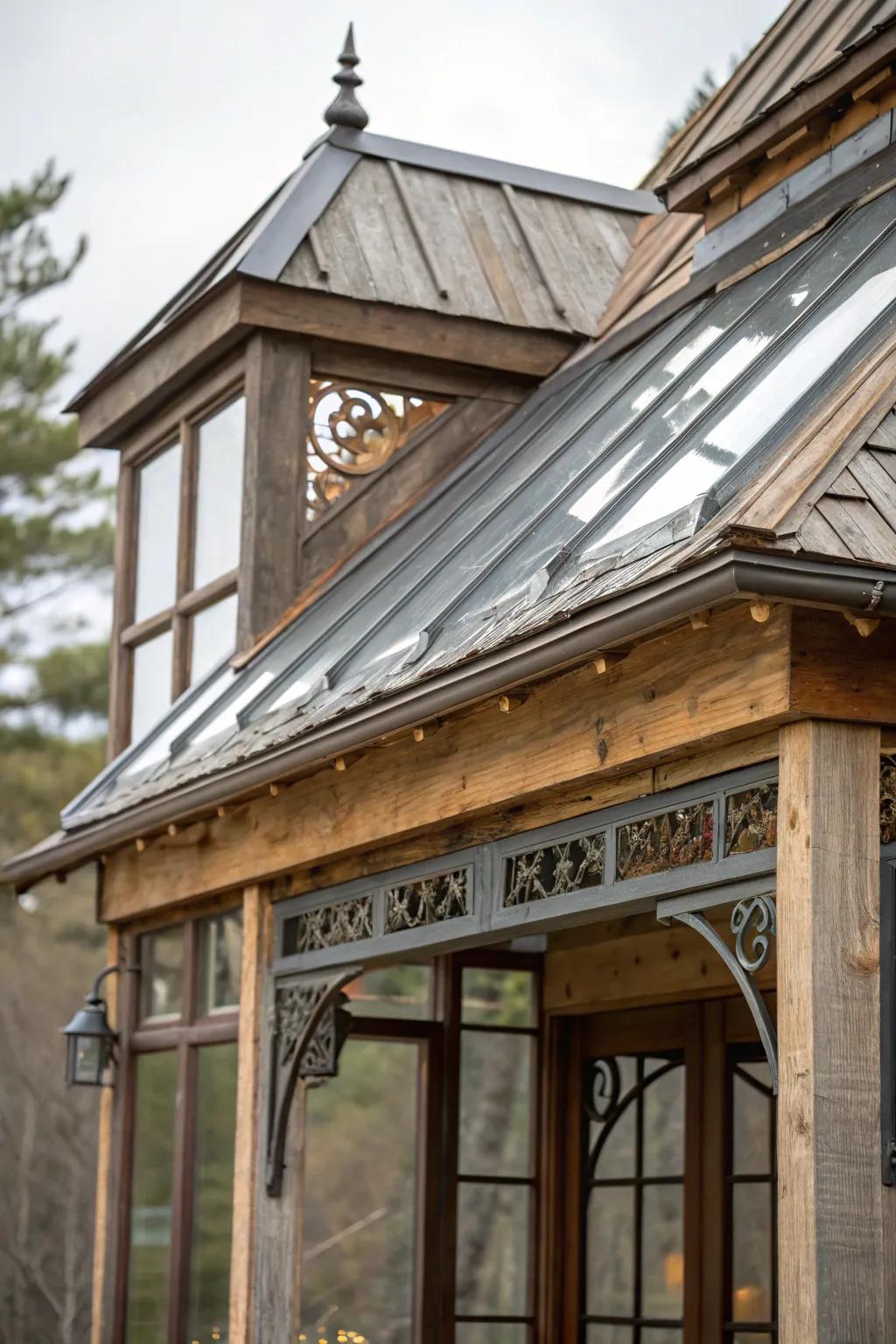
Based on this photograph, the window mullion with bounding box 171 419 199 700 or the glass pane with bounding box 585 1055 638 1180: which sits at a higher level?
the window mullion with bounding box 171 419 199 700

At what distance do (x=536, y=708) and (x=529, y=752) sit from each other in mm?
137

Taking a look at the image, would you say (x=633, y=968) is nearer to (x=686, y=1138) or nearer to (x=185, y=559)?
(x=686, y=1138)

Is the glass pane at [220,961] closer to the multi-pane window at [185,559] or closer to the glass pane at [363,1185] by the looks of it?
the multi-pane window at [185,559]

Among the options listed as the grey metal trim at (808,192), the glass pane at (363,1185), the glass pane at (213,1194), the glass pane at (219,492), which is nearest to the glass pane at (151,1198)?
the glass pane at (213,1194)

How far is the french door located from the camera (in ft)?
27.6

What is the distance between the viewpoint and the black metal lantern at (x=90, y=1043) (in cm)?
953

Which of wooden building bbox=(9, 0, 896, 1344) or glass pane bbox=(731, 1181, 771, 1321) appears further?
glass pane bbox=(731, 1181, 771, 1321)

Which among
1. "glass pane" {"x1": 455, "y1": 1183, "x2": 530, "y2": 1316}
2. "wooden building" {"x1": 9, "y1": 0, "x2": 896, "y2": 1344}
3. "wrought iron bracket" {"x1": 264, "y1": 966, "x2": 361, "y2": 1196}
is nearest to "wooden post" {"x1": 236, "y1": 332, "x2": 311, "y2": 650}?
"wooden building" {"x1": 9, "y1": 0, "x2": 896, "y2": 1344}

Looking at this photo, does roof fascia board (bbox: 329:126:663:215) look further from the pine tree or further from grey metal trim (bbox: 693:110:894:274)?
the pine tree

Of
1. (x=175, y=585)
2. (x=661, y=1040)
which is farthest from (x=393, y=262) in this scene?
(x=661, y=1040)

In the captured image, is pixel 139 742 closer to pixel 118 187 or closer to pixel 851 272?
pixel 851 272

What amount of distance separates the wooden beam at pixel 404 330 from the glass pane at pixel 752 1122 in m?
3.61

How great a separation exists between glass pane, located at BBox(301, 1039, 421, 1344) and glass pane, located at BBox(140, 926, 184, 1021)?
15.3 metres

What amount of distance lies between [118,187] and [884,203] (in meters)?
58.7
